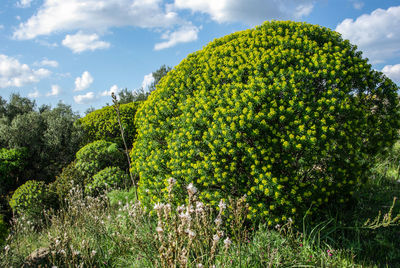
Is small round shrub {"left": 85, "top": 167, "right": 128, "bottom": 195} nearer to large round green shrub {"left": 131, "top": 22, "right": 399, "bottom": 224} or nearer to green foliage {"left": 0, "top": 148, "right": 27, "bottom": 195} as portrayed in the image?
large round green shrub {"left": 131, "top": 22, "right": 399, "bottom": 224}

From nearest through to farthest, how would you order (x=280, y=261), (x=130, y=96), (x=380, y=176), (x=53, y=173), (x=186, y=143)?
(x=280, y=261) → (x=186, y=143) → (x=380, y=176) → (x=53, y=173) → (x=130, y=96)

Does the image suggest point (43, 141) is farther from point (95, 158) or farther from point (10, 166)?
point (95, 158)

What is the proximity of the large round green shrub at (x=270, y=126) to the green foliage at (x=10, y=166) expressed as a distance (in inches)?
333

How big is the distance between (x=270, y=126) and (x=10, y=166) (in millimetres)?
10730

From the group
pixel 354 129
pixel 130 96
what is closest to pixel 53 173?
pixel 354 129

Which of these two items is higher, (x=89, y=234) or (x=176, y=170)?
(x=176, y=170)

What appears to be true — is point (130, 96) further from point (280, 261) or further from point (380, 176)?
point (280, 261)

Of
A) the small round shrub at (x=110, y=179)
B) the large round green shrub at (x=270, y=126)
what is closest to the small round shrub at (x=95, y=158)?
the small round shrub at (x=110, y=179)

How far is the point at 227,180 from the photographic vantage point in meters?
3.94

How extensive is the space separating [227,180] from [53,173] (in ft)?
31.6

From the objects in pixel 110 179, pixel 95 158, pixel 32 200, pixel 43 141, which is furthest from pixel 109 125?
pixel 32 200

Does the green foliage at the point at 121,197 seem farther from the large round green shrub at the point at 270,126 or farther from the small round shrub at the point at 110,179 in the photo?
the large round green shrub at the point at 270,126

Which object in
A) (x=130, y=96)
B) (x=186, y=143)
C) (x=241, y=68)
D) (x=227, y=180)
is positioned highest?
(x=130, y=96)

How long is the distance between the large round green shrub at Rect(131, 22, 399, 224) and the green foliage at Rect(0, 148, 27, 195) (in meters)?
8.45
